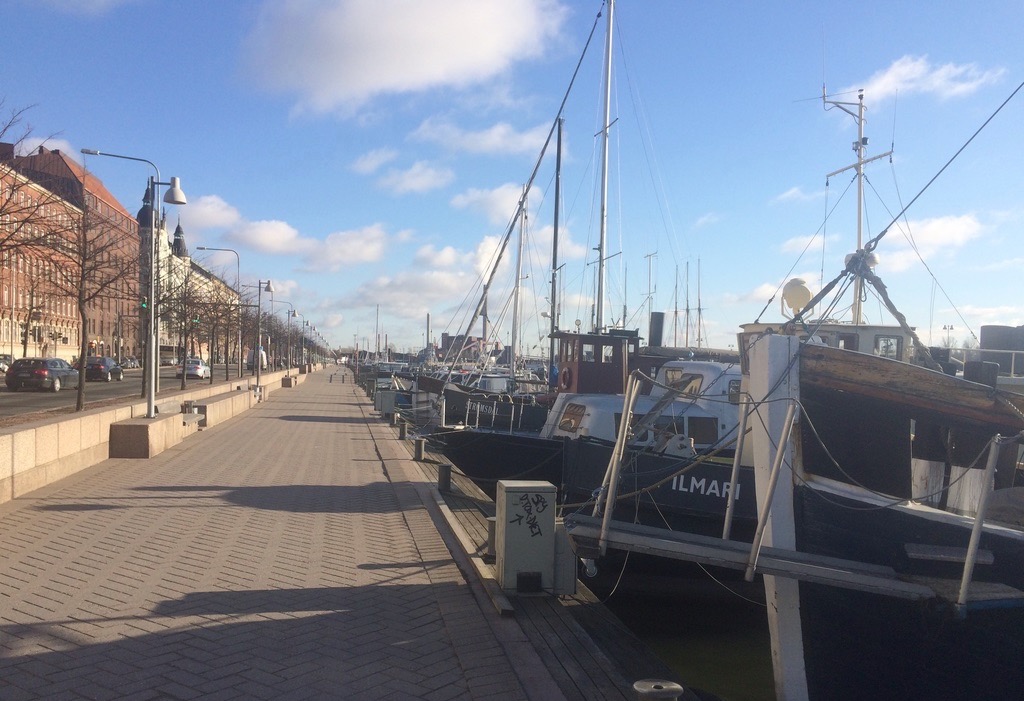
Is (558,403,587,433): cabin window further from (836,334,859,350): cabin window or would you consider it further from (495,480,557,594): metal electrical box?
(495,480,557,594): metal electrical box

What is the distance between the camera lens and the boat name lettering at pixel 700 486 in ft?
34.1

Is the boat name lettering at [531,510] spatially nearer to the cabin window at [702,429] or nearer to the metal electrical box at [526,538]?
the metal electrical box at [526,538]

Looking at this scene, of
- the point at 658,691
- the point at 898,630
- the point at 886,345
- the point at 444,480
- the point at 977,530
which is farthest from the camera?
the point at 444,480

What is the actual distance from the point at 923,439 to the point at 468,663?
14.8 feet

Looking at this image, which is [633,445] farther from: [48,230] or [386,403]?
[386,403]

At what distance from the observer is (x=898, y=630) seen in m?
6.21

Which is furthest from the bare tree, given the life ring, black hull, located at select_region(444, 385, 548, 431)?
the life ring

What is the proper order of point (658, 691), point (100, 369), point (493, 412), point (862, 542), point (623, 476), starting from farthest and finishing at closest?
point (100, 369), point (493, 412), point (623, 476), point (862, 542), point (658, 691)

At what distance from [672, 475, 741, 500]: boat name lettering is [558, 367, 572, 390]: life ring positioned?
7157mm

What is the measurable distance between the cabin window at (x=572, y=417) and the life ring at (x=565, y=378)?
2336 mm

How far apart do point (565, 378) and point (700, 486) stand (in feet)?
24.4

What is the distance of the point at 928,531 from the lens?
635 cm

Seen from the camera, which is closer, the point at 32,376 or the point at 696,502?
the point at 696,502

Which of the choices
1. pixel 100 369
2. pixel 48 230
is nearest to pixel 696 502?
pixel 48 230
